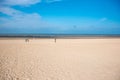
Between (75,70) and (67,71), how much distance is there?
19.2 inches

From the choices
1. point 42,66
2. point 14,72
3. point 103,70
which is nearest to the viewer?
point 14,72

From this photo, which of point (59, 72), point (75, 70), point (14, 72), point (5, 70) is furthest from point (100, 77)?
point (5, 70)

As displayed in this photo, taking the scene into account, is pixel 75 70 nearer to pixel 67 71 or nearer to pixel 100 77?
pixel 67 71

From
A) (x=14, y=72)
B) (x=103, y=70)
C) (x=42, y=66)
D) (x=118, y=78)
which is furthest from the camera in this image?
(x=42, y=66)

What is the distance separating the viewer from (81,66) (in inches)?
347

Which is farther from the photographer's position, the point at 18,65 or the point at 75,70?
the point at 18,65

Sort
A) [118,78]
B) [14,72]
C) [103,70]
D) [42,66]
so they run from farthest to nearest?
[42,66]
[103,70]
[14,72]
[118,78]

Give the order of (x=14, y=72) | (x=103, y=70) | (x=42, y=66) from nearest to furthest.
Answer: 1. (x=14, y=72)
2. (x=103, y=70)
3. (x=42, y=66)

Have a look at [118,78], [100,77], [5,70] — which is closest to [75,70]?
[100,77]

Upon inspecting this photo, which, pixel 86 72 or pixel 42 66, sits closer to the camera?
pixel 86 72

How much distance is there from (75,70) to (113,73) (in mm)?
1914

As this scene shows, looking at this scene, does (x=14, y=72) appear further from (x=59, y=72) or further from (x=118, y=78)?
(x=118, y=78)

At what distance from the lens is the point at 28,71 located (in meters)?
7.79

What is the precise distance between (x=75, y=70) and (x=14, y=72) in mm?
3124
